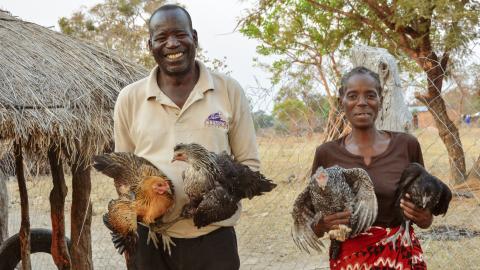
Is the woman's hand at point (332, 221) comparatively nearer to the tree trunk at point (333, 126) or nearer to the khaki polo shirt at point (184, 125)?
the khaki polo shirt at point (184, 125)

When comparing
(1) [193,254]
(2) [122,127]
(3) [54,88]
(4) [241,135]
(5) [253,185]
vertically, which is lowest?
(1) [193,254]

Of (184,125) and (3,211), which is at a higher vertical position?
(3,211)

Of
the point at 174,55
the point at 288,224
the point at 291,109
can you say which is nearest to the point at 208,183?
the point at 174,55

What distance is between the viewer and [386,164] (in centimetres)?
230

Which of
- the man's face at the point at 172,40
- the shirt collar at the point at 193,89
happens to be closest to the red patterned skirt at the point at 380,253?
the shirt collar at the point at 193,89

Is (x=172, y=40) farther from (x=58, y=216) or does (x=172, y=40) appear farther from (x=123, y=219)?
(x=58, y=216)

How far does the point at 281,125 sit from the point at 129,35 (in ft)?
62.3

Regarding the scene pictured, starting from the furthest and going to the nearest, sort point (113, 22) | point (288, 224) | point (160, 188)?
point (113, 22), point (288, 224), point (160, 188)

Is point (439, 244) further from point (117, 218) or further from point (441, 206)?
point (117, 218)

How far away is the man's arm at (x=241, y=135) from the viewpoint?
242cm

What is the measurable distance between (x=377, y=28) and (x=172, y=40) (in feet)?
28.6

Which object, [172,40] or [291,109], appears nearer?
[172,40]

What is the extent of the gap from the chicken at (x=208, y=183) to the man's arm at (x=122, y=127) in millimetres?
383

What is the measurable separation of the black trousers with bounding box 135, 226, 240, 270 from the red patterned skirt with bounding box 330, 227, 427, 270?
0.49 metres
